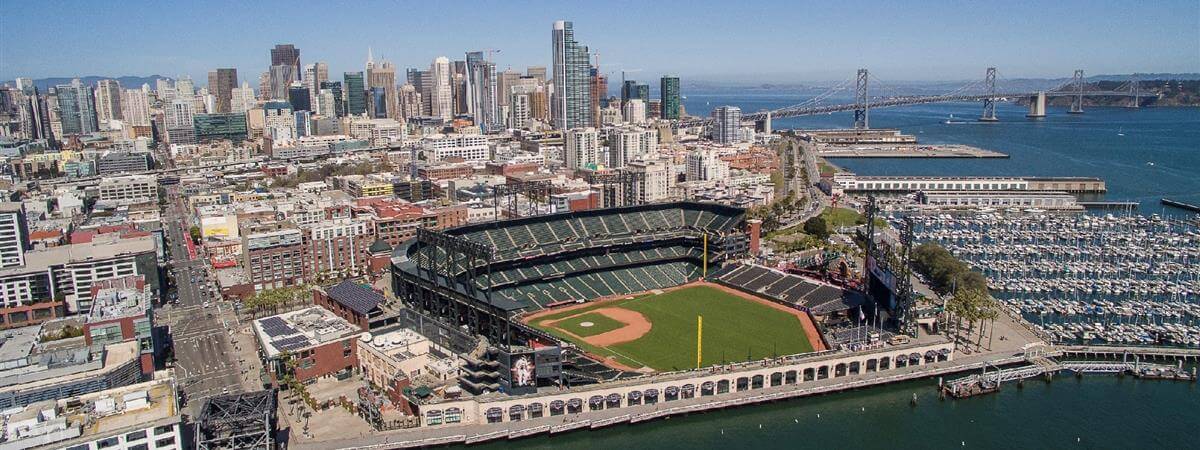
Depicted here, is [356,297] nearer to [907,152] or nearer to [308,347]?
[308,347]

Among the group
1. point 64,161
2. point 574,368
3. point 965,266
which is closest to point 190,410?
point 574,368

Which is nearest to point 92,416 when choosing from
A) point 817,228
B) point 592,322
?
point 592,322

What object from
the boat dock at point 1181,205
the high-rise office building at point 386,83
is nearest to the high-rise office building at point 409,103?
the high-rise office building at point 386,83

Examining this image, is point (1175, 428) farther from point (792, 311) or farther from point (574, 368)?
point (574, 368)

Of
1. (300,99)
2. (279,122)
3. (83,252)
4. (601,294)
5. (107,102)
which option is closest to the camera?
(83,252)

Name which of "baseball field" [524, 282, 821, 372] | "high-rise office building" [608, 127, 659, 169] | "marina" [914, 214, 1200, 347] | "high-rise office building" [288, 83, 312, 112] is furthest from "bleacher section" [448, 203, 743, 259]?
"high-rise office building" [288, 83, 312, 112]

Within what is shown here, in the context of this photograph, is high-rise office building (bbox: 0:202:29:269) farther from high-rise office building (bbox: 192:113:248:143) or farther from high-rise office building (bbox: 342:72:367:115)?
high-rise office building (bbox: 342:72:367:115)

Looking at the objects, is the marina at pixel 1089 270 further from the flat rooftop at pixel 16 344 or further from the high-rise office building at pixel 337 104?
the high-rise office building at pixel 337 104
